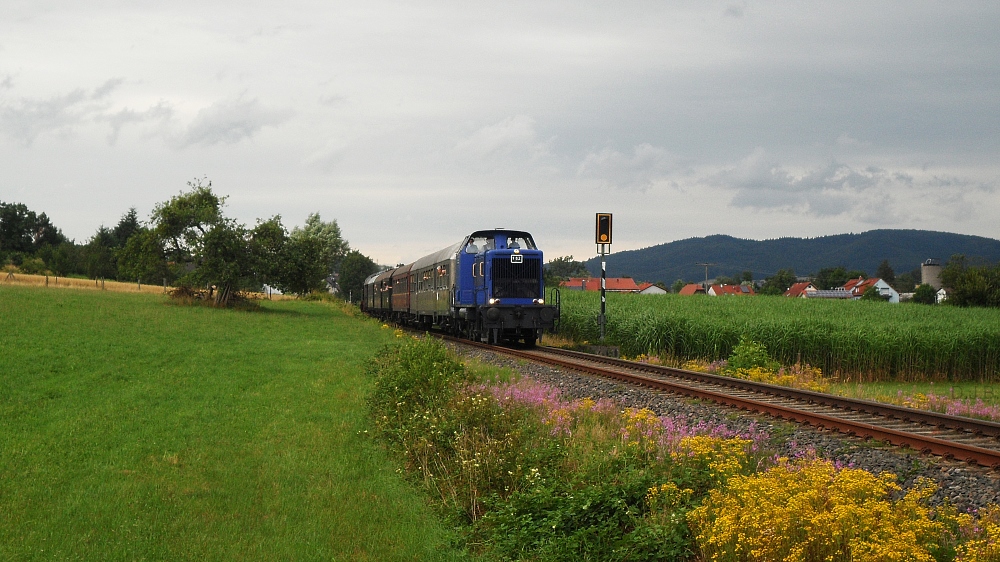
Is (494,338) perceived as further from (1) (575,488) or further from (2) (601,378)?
(1) (575,488)

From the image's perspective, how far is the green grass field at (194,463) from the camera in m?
7.21

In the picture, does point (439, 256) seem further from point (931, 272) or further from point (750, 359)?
point (931, 272)

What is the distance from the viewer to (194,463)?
10203mm


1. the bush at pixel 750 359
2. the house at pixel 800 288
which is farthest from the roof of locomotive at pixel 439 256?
the house at pixel 800 288

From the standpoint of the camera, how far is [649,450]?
8359 millimetres

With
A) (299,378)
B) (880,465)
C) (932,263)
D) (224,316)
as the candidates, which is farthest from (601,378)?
(932,263)

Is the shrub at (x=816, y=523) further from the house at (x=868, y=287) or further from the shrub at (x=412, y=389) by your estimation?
the house at (x=868, y=287)

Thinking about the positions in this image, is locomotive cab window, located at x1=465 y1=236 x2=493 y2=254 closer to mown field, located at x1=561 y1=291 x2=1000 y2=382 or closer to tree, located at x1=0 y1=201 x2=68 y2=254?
mown field, located at x1=561 y1=291 x2=1000 y2=382

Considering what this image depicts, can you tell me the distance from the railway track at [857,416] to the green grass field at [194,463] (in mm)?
5761

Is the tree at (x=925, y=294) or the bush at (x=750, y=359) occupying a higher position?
A: the tree at (x=925, y=294)

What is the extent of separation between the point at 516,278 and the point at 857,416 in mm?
14734

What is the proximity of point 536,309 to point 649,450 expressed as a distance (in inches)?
669

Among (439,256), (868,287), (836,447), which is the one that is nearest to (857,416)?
(836,447)

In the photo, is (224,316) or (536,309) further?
(224,316)
